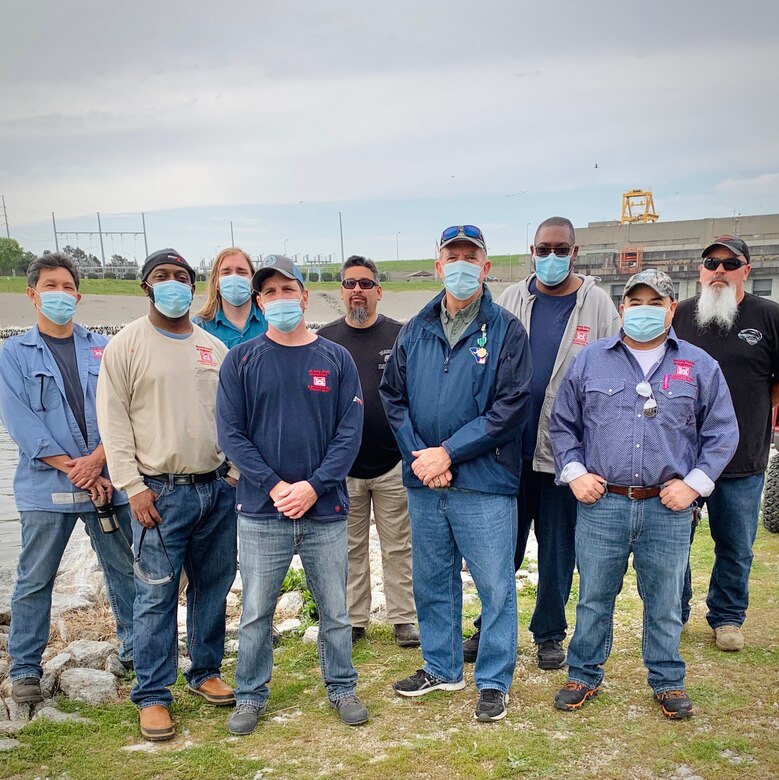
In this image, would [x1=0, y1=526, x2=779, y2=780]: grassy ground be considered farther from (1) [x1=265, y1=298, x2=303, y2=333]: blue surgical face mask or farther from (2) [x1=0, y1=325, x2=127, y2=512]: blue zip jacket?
(1) [x1=265, y1=298, x2=303, y2=333]: blue surgical face mask

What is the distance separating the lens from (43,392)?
433cm

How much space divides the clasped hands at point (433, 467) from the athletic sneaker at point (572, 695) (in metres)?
1.30

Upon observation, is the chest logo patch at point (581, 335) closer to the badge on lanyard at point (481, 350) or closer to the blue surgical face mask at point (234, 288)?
the badge on lanyard at point (481, 350)

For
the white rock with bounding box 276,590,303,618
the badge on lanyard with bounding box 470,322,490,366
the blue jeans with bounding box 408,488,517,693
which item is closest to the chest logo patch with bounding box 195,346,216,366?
the blue jeans with bounding box 408,488,517,693

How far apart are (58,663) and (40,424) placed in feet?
4.99

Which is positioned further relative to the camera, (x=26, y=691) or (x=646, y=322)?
(x=26, y=691)

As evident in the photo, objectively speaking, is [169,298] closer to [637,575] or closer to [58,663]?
[58,663]

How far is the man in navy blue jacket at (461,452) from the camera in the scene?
396 centimetres

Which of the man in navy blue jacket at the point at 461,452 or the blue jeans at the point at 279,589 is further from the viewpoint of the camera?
the man in navy blue jacket at the point at 461,452

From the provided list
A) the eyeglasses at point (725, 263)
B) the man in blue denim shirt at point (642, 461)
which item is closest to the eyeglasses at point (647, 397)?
the man in blue denim shirt at point (642, 461)

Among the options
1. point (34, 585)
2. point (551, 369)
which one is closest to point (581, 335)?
point (551, 369)

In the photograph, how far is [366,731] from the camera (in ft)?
12.5

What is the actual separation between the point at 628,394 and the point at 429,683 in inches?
78.8

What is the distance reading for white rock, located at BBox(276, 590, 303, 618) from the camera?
574cm
